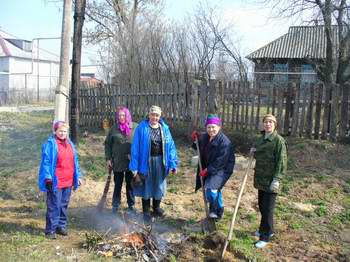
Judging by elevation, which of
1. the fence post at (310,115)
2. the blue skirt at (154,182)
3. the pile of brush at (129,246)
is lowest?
the pile of brush at (129,246)

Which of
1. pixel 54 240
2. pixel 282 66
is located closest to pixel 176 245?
pixel 54 240

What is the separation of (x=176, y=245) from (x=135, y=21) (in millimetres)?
13039

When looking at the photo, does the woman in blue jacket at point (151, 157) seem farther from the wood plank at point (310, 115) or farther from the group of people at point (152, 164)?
the wood plank at point (310, 115)

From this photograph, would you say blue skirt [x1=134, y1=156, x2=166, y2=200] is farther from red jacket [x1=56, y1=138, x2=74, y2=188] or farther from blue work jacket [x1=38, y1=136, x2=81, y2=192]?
blue work jacket [x1=38, y1=136, x2=81, y2=192]

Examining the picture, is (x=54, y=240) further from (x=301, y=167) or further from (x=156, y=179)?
(x=301, y=167)

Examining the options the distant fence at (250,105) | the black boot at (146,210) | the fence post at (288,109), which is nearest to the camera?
the black boot at (146,210)

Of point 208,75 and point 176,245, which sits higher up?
point 208,75

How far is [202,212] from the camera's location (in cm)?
611

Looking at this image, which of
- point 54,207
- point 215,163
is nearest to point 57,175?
point 54,207

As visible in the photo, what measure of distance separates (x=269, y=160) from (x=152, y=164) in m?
1.54

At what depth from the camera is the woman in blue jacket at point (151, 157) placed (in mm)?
5426

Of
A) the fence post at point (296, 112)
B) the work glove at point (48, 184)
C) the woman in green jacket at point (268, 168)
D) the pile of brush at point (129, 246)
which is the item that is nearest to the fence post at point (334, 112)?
the fence post at point (296, 112)

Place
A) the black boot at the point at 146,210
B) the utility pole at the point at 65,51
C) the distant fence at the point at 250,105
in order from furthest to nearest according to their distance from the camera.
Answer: the distant fence at the point at 250,105 < the utility pole at the point at 65,51 < the black boot at the point at 146,210

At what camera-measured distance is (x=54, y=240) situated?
501 cm
